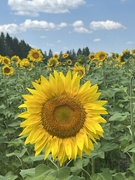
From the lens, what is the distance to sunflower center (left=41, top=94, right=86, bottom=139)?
195cm

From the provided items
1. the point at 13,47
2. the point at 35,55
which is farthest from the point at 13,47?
the point at 35,55

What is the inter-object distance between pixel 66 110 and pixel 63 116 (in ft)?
0.12

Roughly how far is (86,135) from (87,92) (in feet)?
0.71

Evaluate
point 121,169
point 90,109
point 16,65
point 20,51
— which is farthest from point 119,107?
point 20,51

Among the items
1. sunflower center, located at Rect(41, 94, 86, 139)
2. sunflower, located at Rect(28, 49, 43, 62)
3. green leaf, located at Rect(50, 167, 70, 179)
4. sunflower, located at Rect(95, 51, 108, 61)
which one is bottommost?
green leaf, located at Rect(50, 167, 70, 179)

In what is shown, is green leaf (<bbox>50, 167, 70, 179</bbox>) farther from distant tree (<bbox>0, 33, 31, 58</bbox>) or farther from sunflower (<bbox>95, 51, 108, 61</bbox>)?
distant tree (<bbox>0, 33, 31, 58</bbox>)

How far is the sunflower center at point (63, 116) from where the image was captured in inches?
76.6

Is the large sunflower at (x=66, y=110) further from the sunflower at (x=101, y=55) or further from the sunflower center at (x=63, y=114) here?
the sunflower at (x=101, y=55)

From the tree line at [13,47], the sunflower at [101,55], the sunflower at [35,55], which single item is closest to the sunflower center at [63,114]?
the sunflower at [101,55]

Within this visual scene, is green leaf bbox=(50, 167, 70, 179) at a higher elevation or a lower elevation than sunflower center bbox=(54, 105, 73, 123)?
lower

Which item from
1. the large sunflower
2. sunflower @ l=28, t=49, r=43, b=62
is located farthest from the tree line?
the large sunflower

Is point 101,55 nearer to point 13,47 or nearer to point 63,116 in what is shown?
point 63,116

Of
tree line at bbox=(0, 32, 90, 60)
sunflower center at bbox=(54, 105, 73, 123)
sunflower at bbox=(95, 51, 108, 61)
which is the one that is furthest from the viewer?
tree line at bbox=(0, 32, 90, 60)

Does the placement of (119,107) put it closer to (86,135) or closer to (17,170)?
(17,170)
